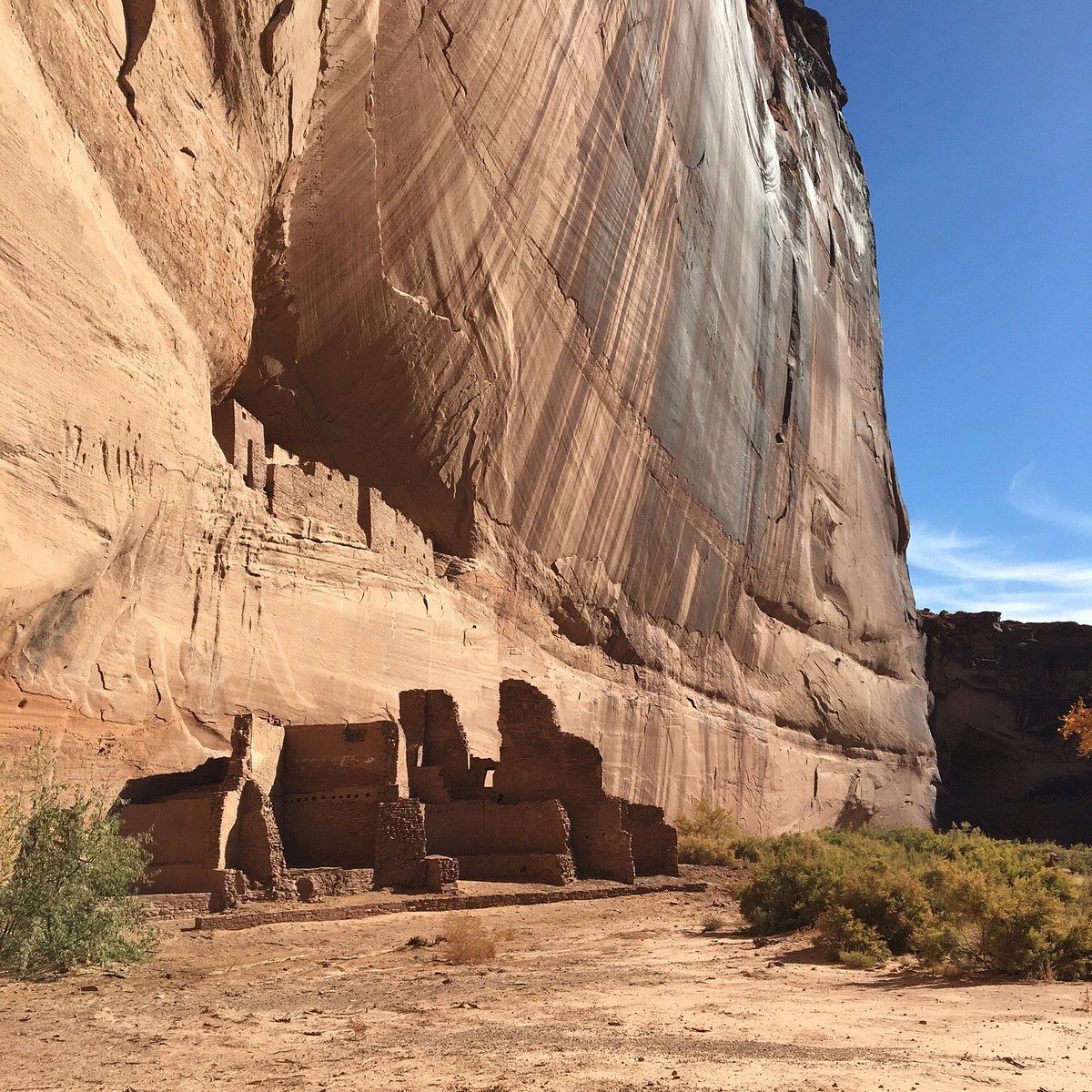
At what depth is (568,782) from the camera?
16.8 metres

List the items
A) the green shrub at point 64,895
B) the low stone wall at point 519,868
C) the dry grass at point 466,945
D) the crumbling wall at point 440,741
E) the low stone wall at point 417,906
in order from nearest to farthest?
the green shrub at point 64,895 → the dry grass at point 466,945 → the low stone wall at point 417,906 → the low stone wall at point 519,868 → the crumbling wall at point 440,741

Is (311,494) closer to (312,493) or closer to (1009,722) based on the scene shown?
(312,493)

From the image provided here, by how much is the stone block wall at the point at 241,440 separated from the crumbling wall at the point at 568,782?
5.05 meters

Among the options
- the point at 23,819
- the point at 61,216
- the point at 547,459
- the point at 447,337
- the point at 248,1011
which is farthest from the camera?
the point at 547,459

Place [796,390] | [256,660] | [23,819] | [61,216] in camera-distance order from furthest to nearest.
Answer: [796,390], [256,660], [61,216], [23,819]

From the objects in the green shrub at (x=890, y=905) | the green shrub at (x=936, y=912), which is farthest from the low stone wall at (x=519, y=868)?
the green shrub at (x=890, y=905)

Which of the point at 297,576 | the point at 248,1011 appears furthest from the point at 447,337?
the point at 248,1011

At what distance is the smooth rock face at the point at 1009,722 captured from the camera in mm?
49156

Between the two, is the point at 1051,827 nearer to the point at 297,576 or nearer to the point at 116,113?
the point at 297,576

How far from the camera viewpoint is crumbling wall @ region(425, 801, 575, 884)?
15.4 m

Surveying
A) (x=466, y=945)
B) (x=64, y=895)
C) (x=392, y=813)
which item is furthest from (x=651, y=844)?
(x=64, y=895)

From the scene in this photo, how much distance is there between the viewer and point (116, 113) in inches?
535

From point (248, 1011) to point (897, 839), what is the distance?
22660mm

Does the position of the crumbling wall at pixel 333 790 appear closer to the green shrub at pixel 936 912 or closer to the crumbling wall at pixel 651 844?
the green shrub at pixel 936 912
